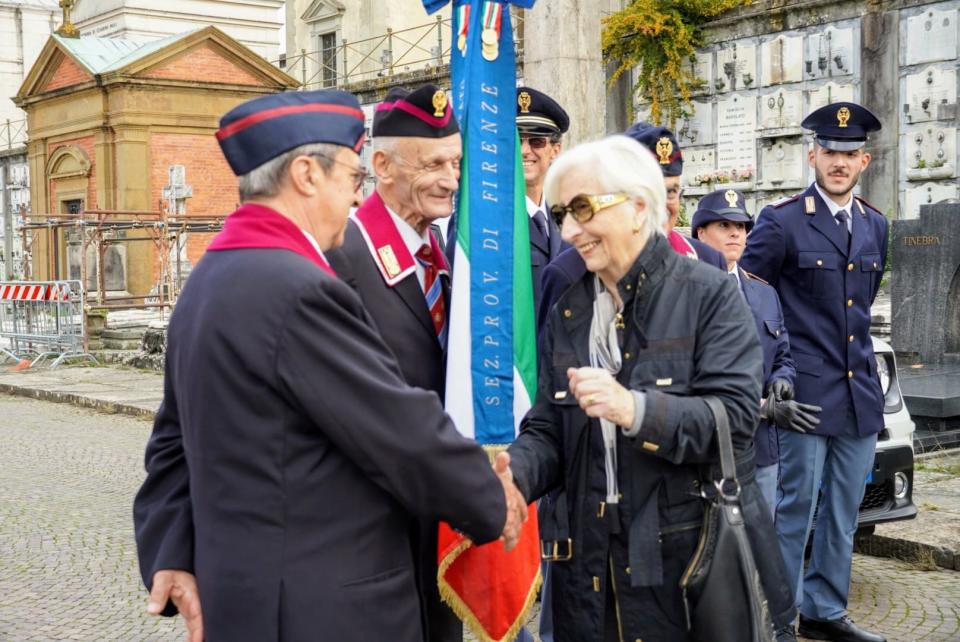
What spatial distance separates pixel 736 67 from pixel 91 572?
534 inches

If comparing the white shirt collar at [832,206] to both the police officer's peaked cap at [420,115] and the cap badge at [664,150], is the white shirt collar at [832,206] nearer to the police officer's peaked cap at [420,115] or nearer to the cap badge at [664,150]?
the cap badge at [664,150]

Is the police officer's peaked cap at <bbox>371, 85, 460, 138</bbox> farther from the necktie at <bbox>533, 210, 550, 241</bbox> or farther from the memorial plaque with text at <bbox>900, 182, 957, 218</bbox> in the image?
the memorial plaque with text at <bbox>900, 182, 957, 218</bbox>

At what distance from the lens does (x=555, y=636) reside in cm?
311

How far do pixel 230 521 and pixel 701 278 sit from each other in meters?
1.27


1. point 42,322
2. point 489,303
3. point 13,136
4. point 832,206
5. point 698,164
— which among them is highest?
point 13,136

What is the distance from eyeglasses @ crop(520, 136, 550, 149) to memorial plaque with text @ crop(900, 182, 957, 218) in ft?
38.0

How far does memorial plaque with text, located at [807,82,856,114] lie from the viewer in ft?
53.4

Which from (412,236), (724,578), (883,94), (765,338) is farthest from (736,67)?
(724,578)

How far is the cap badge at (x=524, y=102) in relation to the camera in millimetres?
4777

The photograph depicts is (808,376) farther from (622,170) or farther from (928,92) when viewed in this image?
(928,92)

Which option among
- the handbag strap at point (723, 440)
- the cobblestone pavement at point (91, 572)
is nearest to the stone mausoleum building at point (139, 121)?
the cobblestone pavement at point (91, 572)

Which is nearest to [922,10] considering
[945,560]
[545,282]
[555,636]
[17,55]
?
[945,560]

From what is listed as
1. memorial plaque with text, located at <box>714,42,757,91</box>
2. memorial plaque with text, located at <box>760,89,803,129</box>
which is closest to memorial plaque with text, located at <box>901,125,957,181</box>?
memorial plaque with text, located at <box>760,89,803,129</box>

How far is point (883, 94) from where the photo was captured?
1587 cm
